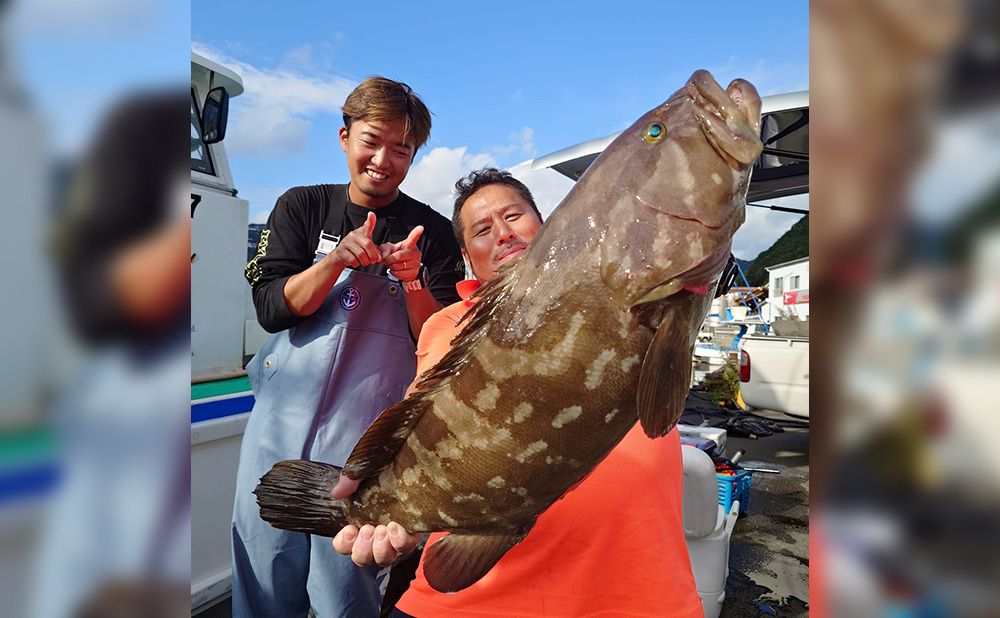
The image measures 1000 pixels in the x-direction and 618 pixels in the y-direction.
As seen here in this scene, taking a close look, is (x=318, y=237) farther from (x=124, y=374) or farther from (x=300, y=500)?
(x=124, y=374)

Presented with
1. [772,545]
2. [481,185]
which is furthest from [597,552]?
[772,545]

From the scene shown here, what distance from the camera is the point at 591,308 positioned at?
165 cm

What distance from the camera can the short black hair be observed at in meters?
2.80

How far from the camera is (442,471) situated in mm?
1887

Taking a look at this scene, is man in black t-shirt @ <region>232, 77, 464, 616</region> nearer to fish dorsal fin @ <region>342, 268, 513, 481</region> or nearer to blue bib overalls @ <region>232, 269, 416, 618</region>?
blue bib overalls @ <region>232, 269, 416, 618</region>

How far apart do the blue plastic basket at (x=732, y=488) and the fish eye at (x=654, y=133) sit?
403cm

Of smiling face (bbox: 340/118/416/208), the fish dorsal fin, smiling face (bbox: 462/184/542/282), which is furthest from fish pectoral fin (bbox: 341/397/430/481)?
smiling face (bbox: 340/118/416/208)

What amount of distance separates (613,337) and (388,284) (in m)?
2.13

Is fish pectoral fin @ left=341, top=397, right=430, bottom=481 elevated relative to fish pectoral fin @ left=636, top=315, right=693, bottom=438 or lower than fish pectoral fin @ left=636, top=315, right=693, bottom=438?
lower

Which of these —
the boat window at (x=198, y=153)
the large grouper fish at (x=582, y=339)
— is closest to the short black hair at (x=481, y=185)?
the large grouper fish at (x=582, y=339)

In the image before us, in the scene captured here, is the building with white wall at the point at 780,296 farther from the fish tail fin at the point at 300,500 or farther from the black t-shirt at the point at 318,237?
the fish tail fin at the point at 300,500

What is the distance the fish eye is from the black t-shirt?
2002 mm

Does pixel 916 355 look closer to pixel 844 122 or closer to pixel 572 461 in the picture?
pixel 844 122

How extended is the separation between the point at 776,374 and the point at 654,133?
857 centimetres
